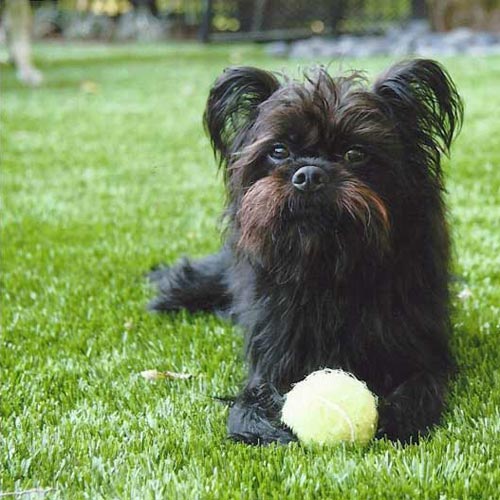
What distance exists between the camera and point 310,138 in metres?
2.72

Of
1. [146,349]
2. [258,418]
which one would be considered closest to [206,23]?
[146,349]

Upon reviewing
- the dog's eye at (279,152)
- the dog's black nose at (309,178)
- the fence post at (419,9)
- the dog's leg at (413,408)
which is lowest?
the dog's leg at (413,408)

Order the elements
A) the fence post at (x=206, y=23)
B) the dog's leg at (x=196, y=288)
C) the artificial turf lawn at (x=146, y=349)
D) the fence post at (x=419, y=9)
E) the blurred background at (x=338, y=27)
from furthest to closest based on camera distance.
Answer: the fence post at (x=419, y=9)
the fence post at (x=206, y=23)
the blurred background at (x=338, y=27)
the dog's leg at (x=196, y=288)
the artificial turf lawn at (x=146, y=349)

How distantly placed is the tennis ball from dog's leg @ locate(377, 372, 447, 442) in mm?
69

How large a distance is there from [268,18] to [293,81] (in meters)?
17.2

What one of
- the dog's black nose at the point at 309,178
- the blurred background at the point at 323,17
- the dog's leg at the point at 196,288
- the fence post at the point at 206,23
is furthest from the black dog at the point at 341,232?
the fence post at the point at 206,23

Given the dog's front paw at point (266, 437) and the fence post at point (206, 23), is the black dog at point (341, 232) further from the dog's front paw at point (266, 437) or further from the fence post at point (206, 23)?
the fence post at point (206, 23)

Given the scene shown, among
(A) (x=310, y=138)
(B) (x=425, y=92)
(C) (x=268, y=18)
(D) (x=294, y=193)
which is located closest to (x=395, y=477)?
(D) (x=294, y=193)

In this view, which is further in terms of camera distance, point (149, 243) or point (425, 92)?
point (149, 243)

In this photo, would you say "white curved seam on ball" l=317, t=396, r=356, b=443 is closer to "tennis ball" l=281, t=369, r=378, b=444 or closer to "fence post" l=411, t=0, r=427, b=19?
"tennis ball" l=281, t=369, r=378, b=444

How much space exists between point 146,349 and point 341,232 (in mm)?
1182

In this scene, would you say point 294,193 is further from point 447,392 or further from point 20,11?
point 20,11

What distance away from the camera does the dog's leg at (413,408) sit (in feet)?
8.64

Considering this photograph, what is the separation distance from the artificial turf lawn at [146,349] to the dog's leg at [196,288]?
0.28 feet
